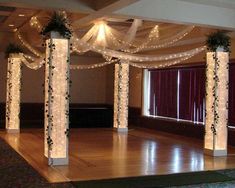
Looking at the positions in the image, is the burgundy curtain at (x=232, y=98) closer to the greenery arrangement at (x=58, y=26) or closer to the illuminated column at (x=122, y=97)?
the illuminated column at (x=122, y=97)

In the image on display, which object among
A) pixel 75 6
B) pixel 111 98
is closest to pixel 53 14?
pixel 75 6

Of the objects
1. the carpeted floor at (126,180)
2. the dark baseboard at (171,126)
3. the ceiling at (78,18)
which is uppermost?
the ceiling at (78,18)

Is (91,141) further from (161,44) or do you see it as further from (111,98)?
(111,98)

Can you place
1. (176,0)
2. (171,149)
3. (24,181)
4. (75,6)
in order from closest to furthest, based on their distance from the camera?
1. (24,181)
2. (75,6)
3. (176,0)
4. (171,149)

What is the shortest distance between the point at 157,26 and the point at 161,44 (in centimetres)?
50

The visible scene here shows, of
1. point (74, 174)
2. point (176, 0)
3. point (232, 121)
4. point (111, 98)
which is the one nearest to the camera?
point (74, 174)

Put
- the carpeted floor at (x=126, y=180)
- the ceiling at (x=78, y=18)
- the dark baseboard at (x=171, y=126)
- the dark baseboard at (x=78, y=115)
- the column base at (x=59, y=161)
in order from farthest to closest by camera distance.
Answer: the dark baseboard at (x=78, y=115) → the dark baseboard at (x=171, y=126) → the column base at (x=59, y=161) → the ceiling at (x=78, y=18) → the carpeted floor at (x=126, y=180)

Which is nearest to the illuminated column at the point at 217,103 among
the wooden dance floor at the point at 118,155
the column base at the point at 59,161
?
the wooden dance floor at the point at 118,155

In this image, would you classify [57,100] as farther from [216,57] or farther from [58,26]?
[216,57]

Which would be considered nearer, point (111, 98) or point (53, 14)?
point (53, 14)

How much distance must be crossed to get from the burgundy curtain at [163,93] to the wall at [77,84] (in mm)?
3806

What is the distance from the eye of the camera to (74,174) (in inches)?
271

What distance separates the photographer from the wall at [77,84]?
1667cm

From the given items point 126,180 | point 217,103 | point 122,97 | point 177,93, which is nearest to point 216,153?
point 217,103
